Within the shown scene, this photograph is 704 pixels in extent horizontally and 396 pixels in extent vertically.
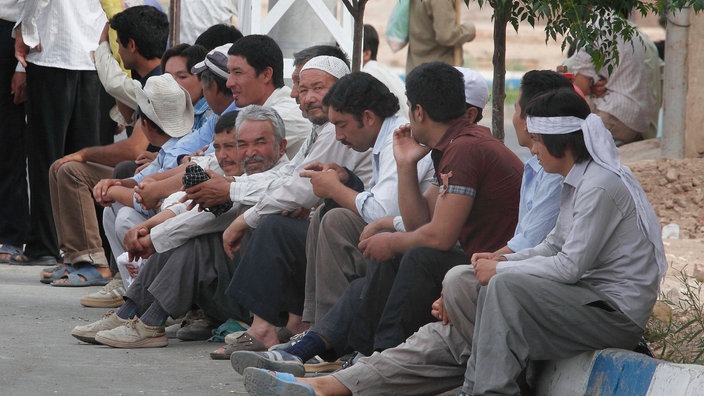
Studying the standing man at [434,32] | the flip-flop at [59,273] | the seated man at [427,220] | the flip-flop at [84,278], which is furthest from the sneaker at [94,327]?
the standing man at [434,32]

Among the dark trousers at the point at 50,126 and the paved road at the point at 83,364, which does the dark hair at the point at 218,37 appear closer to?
the dark trousers at the point at 50,126

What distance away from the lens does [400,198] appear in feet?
19.9

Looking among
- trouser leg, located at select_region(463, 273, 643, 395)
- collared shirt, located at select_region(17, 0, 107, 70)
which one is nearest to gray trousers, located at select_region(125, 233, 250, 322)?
trouser leg, located at select_region(463, 273, 643, 395)

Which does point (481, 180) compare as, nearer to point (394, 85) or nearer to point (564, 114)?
point (564, 114)

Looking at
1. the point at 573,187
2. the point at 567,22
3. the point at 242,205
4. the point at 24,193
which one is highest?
the point at 567,22

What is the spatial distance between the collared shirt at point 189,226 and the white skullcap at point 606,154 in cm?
224

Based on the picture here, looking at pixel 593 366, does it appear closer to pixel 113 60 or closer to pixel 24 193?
pixel 113 60

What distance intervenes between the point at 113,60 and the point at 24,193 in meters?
1.63

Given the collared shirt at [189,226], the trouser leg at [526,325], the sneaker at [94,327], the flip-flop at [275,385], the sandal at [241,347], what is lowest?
the sneaker at [94,327]

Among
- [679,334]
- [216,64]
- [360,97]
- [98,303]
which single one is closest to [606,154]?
[679,334]

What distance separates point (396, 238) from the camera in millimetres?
5910

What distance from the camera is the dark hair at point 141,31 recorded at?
30.8 ft

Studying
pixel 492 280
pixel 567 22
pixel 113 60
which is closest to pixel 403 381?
pixel 492 280

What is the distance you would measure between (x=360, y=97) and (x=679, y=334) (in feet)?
5.97
